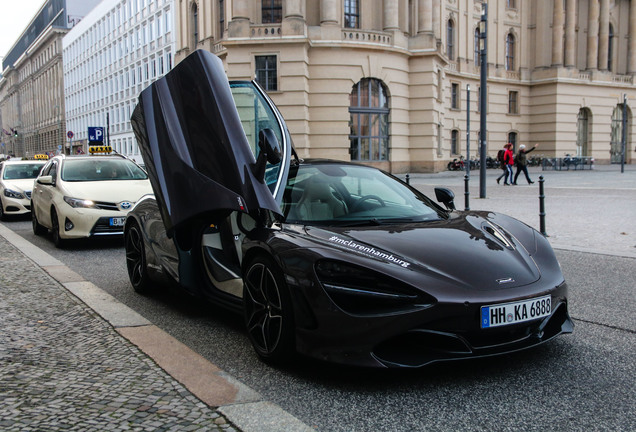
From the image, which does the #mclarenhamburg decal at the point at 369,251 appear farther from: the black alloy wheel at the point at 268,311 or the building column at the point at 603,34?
the building column at the point at 603,34

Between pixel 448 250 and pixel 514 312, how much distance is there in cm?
56

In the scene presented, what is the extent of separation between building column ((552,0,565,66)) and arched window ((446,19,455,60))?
992 cm

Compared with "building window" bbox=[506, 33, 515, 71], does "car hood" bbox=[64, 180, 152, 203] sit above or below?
below

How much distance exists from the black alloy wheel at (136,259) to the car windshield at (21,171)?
38.3 ft

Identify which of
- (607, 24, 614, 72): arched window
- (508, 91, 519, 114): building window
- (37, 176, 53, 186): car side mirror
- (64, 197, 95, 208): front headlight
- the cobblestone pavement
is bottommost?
the cobblestone pavement

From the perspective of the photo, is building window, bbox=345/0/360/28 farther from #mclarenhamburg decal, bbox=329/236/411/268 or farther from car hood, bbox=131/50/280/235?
#mclarenhamburg decal, bbox=329/236/411/268

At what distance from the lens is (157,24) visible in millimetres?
57438

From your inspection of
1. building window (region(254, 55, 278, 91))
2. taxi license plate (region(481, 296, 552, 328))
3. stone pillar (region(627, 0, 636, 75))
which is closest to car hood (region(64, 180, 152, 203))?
taxi license plate (region(481, 296, 552, 328))

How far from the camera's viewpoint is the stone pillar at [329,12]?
115 ft

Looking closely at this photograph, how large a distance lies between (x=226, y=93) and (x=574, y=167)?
44.3m

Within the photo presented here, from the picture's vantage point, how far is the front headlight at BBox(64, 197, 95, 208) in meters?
9.58

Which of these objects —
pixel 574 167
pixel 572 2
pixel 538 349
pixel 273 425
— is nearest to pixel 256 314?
pixel 273 425

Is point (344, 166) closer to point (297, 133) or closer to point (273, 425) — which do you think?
point (273, 425)

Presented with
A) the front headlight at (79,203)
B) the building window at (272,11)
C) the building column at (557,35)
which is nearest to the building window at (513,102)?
the building column at (557,35)
